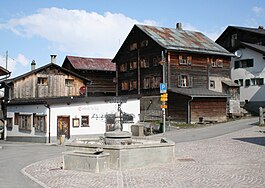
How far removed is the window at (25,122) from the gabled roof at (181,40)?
55.5 feet

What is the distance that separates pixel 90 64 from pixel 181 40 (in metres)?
17.6

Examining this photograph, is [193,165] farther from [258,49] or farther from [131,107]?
[258,49]

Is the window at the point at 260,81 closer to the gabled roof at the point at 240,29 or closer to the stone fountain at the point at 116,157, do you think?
the gabled roof at the point at 240,29

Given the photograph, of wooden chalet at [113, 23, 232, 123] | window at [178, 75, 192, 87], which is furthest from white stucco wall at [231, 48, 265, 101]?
window at [178, 75, 192, 87]

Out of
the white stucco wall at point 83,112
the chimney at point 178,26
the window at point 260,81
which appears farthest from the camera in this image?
the chimney at point 178,26

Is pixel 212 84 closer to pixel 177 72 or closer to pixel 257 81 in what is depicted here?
pixel 177 72

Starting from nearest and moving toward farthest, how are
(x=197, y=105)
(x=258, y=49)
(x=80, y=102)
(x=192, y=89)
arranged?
(x=80, y=102)
(x=197, y=105)
(x=192, y=89)
(x=258, y=49)

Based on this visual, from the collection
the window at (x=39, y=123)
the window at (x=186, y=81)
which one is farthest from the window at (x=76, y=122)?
the window at (x=186, y=81)

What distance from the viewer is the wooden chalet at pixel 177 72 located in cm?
3878

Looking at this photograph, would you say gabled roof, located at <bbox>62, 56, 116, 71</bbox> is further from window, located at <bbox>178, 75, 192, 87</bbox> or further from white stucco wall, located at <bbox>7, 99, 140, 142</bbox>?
white stucco wall, located at <bbox>7, 99, 140, 142</bbox>

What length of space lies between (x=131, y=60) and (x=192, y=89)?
33.3ft

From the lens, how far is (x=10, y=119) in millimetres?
36844

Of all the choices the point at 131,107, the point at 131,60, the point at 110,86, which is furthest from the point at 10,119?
the point at 110,86

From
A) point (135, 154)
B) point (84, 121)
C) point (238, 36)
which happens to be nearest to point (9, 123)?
point (84, 121)
